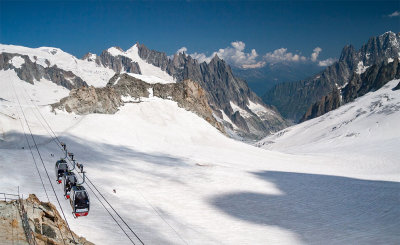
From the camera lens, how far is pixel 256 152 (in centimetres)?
7631

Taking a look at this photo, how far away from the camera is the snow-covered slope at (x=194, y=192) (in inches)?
1005

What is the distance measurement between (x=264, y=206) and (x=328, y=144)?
390ft

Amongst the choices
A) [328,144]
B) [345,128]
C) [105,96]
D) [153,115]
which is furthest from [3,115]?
[345,128]

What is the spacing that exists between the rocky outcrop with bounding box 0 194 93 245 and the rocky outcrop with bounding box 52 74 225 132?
64653 mm

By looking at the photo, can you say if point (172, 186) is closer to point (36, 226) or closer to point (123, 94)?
point (36, 226)

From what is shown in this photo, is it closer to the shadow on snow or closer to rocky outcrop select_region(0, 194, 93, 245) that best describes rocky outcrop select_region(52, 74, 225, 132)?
the shadow on snow

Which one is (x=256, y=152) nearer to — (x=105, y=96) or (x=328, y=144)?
(x=105, y=96)

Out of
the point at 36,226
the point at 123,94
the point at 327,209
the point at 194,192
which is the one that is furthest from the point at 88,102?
the point at 36,226

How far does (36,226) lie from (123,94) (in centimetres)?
8328

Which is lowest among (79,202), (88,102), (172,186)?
(172,186)

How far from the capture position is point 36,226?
51.5 ft

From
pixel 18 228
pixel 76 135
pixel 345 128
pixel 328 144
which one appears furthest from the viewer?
pixel 345 128

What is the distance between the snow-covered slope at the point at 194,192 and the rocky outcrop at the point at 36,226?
7.52 ft

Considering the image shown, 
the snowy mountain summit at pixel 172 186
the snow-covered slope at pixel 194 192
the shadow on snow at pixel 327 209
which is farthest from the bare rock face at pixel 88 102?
the shadow on snow at pixel 327 209
